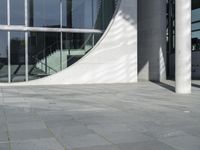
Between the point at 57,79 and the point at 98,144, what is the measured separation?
47.5 ft

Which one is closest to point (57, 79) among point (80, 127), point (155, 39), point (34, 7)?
point (34, 7)

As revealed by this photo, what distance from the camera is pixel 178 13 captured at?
14.4 m

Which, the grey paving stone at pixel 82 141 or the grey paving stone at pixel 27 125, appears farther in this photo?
the grey paving stone at pixel 27 125

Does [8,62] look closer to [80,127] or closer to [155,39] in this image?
[155,39]

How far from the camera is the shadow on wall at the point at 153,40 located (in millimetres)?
24312

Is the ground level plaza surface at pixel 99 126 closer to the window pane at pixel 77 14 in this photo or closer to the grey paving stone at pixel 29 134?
the grey paving stone at pixel 29 134

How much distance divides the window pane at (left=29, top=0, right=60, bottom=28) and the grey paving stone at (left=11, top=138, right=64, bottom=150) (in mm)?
14341

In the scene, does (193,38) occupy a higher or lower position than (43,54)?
higher

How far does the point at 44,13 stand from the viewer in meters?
19.6

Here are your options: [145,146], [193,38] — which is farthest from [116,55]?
[145,146]

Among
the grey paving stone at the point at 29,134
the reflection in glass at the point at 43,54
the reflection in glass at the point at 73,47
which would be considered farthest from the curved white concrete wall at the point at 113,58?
the grey paving stone at the point at 29,134

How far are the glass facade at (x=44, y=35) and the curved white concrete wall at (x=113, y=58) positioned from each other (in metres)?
0.52

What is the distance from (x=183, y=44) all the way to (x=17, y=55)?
31.1 ft

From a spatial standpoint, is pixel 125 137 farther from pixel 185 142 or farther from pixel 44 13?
pixel 44 13
